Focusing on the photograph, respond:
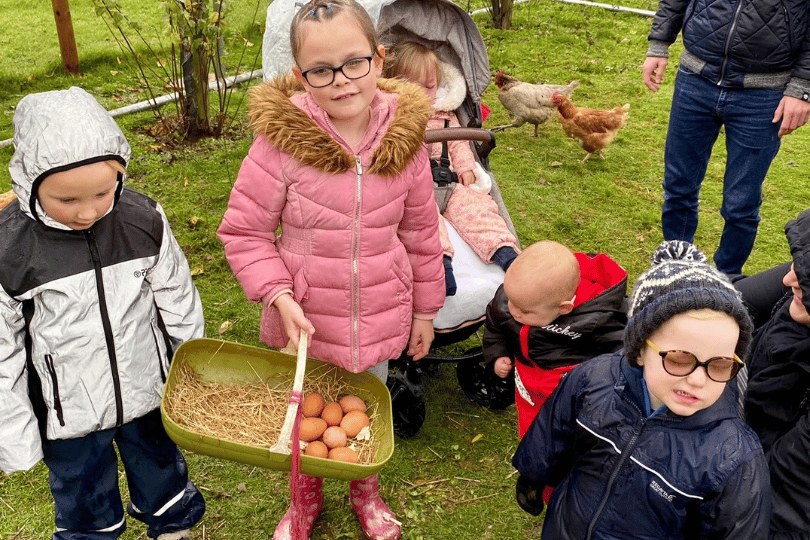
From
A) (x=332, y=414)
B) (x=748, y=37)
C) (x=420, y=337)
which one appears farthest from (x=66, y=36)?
(x=748, y=37)

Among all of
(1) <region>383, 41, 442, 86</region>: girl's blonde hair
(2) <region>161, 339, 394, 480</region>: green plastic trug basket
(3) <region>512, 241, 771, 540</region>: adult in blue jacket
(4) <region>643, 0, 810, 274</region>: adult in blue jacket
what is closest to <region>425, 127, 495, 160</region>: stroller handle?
(1) <region>383, 41, 442, 86</region>: girl's blonde hair

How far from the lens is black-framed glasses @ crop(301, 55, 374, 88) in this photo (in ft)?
6.81

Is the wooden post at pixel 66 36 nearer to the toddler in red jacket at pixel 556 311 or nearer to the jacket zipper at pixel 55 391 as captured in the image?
the jacket zipper at pixel 55 391

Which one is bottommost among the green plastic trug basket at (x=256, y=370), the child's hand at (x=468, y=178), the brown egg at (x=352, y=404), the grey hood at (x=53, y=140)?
the brown egg at (x=352, y=404)

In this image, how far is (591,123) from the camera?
18.5ft

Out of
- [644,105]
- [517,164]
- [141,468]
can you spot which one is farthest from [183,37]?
[644,105]

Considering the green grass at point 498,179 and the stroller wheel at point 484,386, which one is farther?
the stroller wheel at point 484,386

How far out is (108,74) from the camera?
7.07 metres

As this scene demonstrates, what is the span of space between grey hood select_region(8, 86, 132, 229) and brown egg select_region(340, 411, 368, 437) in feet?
3.49

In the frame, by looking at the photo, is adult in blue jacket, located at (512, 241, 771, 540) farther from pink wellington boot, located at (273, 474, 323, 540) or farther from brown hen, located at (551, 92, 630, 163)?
brown hen, located at (551, 92, 630, 163)

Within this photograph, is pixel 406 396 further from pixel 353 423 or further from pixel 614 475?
pixel 614 475

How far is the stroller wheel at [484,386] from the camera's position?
336 cm

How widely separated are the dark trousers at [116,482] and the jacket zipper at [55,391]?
4.5 inches

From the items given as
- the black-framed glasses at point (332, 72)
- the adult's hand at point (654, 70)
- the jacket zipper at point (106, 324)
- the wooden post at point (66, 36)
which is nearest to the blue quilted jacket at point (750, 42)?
the adult's hand at point (654, 70)
